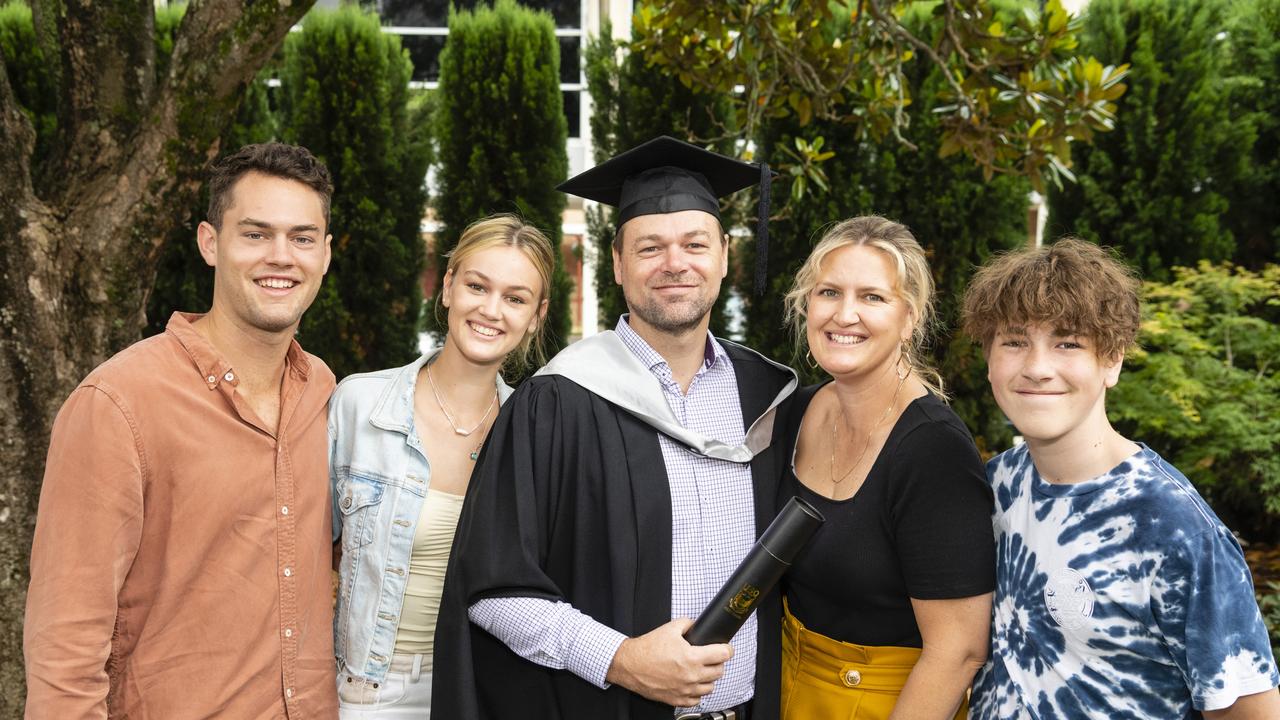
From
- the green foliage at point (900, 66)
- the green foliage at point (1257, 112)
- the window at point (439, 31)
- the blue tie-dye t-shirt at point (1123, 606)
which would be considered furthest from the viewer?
the window at point (439, 31)

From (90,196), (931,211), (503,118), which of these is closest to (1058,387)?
(90,196)

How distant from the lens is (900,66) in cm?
421

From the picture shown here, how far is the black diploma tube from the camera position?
190 cm

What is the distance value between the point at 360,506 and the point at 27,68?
186 inches

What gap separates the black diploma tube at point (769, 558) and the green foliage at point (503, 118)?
378 centimetres

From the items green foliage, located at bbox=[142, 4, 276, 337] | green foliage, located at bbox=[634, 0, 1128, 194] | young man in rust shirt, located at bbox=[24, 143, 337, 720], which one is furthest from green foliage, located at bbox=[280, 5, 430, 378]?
young man in rust shirt, located at bbox=[24, 143, 337, 720]

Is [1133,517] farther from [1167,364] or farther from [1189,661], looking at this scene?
[1167,364]

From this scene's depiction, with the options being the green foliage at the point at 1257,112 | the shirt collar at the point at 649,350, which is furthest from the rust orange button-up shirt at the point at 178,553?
the green foliage at the point at 1257,112

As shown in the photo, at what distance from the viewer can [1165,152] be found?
219 inches

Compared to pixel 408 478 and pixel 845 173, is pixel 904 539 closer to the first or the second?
pixel 408 478

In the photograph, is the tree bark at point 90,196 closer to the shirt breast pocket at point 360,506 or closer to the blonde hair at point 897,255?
the shirt breast pocket at point 360,506

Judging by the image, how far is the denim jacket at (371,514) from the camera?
2354 mm

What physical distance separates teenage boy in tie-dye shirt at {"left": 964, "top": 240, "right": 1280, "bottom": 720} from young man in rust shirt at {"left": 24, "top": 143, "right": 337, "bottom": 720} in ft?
5.04

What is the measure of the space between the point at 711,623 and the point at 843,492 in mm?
488
